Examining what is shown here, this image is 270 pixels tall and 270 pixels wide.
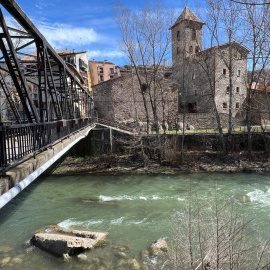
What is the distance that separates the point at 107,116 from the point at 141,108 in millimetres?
4613

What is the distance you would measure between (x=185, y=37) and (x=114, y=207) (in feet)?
54.4

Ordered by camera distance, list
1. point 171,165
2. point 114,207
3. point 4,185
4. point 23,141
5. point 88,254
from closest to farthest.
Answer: point 4,185, point 23,141, point 88,254, point 114,207, point 171,165

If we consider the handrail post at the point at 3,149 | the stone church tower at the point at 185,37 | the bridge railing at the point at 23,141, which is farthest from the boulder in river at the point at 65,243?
the stone church tower at the point at 185,37

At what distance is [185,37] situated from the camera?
21500 millimetres

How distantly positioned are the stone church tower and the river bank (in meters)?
8.86

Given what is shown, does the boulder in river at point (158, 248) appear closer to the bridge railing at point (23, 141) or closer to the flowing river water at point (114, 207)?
the flowing river water at point (114, 207)

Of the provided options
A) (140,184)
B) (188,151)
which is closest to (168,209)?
(140,184)

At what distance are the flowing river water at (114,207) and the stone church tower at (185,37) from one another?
448 inches

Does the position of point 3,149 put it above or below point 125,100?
below

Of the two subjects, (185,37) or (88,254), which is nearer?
(88,254)

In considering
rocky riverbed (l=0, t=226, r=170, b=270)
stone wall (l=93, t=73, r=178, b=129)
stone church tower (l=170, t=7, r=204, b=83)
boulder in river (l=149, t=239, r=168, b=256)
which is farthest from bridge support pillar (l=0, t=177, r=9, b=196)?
stone wall (l=93, t=73, r=178, b=129)

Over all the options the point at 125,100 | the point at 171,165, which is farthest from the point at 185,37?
the point at 125,100

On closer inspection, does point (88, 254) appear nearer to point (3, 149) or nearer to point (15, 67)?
point (3, 149)

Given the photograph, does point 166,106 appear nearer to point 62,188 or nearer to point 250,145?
point 250,145
